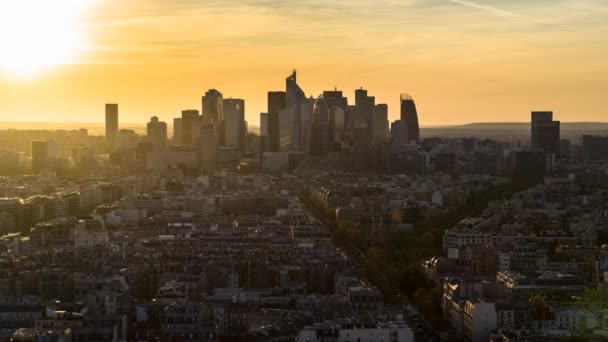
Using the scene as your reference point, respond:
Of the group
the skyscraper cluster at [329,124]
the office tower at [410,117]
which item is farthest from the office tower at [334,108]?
the office tower at [410,117]

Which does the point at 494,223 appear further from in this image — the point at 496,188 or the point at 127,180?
the point at 127,180

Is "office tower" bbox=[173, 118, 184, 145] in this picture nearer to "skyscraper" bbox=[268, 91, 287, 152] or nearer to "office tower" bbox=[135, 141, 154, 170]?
"skyscraper" bbox=[268, 91, 287, 152]

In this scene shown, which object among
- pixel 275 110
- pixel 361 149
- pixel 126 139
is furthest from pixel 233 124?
pixel 361 149

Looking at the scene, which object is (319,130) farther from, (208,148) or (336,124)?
(208,148)

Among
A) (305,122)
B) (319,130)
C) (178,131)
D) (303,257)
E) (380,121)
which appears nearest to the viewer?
(303,257)

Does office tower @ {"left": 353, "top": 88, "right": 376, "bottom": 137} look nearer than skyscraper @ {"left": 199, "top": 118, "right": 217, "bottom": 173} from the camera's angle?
No

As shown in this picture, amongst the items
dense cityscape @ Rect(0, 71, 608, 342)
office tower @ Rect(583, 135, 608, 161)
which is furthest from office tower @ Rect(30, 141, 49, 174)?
office tower @ Rect(583, 135, 608, 161)

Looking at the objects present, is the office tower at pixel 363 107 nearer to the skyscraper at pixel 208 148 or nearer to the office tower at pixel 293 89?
the office tower at pixel 293 89

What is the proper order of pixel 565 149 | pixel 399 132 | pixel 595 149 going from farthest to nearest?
pixel 399 132 → pixel 565 149 → pixel 595 149
